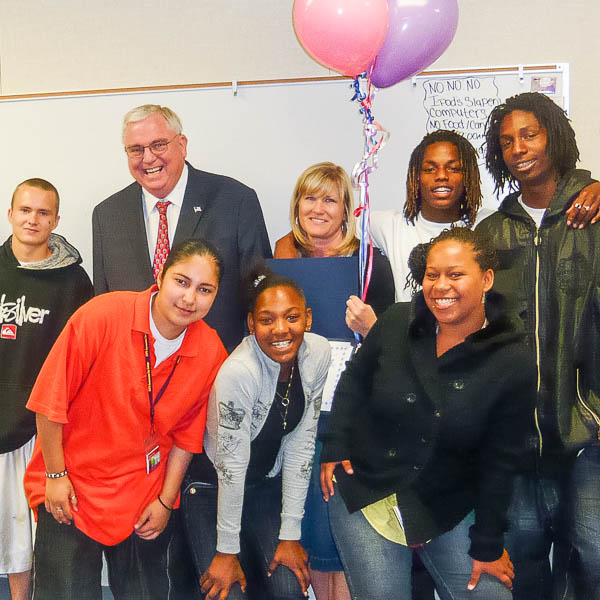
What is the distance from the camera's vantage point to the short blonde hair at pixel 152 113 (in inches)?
79.4

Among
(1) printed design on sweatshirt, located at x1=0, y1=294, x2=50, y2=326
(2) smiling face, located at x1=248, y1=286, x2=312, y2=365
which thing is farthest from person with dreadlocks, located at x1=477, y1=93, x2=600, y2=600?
(1) printed design on sweatshirt, located at x1=0, y1=294, x2=50, y2=326

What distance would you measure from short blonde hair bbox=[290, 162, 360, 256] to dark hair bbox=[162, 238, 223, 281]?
0.26 m

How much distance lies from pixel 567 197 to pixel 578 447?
72cm

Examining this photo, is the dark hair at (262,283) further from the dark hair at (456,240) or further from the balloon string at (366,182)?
the dark hair at (456,240)

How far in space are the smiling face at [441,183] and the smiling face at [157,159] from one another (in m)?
0.80

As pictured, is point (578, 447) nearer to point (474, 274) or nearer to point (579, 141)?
point (474, 274)

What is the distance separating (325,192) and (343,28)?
0.50 meters

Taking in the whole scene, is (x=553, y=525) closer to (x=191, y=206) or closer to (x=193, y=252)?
(x=193, y=252)

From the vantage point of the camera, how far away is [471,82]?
6.25ft

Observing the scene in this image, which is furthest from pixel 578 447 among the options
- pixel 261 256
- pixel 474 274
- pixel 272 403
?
pixel 261 256

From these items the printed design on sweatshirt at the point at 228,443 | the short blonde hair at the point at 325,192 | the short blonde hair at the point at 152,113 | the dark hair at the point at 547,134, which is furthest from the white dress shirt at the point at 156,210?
the dark hair at the point at 547,134

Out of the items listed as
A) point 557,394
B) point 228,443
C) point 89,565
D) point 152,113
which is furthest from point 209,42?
point 89,565

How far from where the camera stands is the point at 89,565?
1792 millimetres

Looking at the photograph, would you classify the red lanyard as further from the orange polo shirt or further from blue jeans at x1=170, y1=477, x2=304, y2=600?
blue jeans at x1=170, y1=477, x2=304, y2=600
